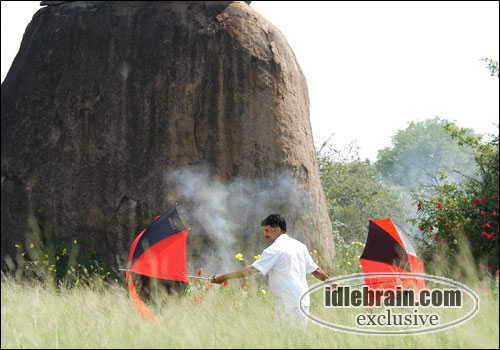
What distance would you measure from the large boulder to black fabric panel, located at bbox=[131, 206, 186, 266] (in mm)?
2479

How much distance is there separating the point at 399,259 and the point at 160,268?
234cm

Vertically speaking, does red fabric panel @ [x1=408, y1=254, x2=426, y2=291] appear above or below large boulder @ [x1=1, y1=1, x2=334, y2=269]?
below

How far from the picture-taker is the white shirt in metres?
4.49

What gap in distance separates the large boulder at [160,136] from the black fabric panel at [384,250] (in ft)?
7.12

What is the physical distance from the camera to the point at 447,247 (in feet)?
25.3

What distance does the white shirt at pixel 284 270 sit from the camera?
177 inches

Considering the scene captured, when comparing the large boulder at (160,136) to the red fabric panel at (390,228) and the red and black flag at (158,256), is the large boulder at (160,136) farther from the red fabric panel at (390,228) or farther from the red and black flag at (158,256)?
the red and black flag at (158,256)

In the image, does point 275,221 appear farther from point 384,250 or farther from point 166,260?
point 384,250

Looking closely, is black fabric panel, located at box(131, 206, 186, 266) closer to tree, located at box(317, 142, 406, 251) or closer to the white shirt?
the white shirt

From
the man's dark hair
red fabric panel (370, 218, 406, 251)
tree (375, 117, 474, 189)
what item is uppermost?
the man's dark hair

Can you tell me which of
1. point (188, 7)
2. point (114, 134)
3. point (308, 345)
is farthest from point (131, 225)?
point (308, 345)

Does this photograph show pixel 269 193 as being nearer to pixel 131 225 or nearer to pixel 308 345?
pixel 131 225

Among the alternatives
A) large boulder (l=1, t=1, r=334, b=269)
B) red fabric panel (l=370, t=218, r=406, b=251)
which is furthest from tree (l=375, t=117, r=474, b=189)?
red fabric panel (l=370, t=218, r=406, b=251)

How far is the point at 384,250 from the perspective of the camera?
589 centimetres
